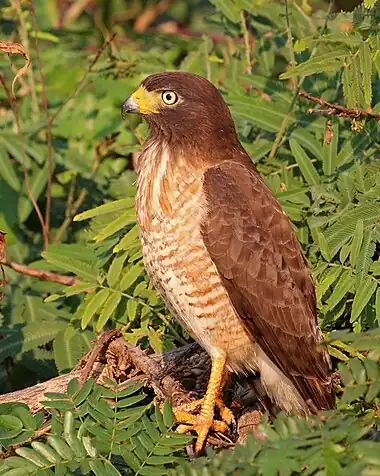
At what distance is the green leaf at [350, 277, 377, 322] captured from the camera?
5012 mm

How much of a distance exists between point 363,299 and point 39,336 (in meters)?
2.02

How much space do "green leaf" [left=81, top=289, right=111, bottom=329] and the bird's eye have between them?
1202 millimetres

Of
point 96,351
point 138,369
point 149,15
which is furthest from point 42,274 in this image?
point 149,15

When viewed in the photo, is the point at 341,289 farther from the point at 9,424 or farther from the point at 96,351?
the point at 9,424

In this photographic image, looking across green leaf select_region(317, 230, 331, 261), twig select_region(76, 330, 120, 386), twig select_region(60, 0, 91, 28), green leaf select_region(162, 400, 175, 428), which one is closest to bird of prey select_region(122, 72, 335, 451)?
green leaf select_region(317, 230, 331, 261)

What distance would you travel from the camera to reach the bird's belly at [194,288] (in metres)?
4.91

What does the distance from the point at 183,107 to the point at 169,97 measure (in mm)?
93

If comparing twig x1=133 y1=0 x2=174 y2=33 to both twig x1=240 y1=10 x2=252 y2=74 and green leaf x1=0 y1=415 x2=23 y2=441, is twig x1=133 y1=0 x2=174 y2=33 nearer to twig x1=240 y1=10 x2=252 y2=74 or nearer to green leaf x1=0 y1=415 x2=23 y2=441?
twig x1=240 y1=10 x2=252 y2=74

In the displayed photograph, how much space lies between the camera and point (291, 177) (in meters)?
6.12

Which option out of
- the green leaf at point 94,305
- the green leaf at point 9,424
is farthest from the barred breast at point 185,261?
the green leaf at point 9,424

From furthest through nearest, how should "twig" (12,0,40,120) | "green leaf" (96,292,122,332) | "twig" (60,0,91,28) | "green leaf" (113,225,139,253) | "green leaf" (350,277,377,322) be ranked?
"twig" (60,0,91,28), "twig" (12,0,40,120), "green leaf" (113,225,139,253), "green leaf" (96,292,122,332), "green leaf" (350,277,377,322)

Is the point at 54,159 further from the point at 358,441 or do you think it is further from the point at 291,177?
the point at 358,441

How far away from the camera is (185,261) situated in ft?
16.1

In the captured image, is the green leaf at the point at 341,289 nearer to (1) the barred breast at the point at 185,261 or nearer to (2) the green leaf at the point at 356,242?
(2) the green leaf at the point at 356,242
